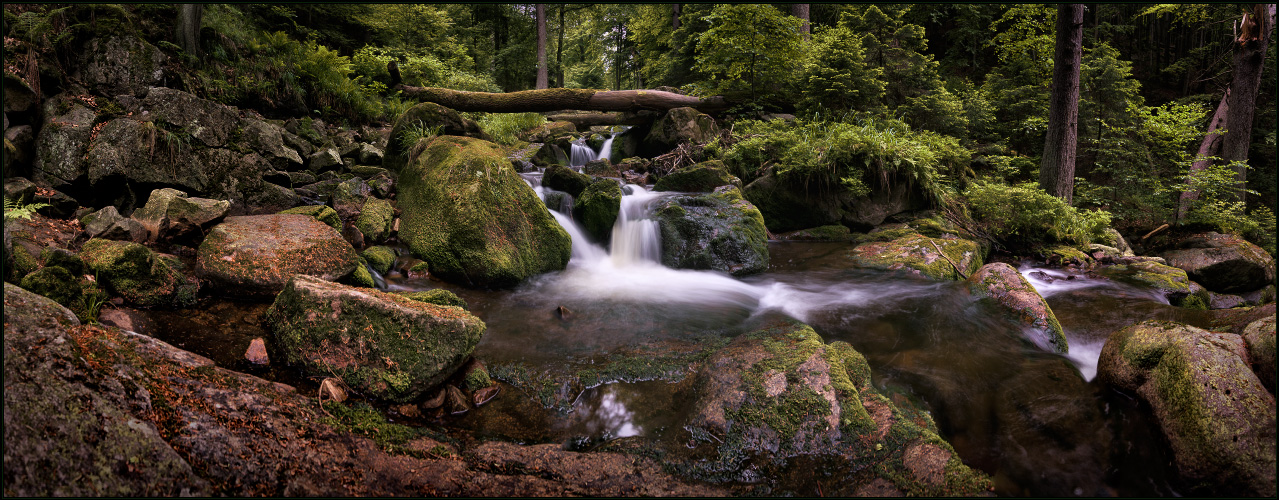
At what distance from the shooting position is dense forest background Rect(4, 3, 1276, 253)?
768cm

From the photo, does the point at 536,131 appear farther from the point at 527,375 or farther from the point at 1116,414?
the point at 1116,414

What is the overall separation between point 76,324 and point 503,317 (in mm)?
3121

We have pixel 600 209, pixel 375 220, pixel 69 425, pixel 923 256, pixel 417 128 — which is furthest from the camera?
pixel 417 128

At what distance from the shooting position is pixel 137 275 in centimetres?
394

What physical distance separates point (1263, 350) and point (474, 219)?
6.76 meters

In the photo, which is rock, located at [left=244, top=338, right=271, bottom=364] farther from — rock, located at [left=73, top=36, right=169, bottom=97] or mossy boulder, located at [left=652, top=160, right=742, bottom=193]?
mossy boulder, located at [left=652, top=160, right=742, bottom=193]

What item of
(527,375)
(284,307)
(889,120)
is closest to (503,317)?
(527,375)

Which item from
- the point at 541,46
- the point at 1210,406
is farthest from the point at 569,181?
the point at 541,46

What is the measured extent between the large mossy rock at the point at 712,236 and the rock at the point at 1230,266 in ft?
23.6

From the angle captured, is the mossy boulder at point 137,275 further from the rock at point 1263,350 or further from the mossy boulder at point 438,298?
the rock at point 1263,350

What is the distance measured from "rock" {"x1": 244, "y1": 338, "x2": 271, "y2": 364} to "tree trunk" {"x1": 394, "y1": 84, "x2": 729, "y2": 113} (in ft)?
34.8

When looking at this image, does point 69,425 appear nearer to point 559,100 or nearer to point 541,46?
point 559,100

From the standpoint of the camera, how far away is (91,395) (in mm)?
1856

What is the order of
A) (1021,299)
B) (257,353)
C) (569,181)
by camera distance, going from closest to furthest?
(257,353), (1021,299), (569,181)
